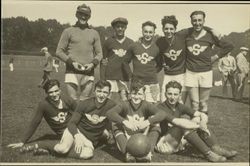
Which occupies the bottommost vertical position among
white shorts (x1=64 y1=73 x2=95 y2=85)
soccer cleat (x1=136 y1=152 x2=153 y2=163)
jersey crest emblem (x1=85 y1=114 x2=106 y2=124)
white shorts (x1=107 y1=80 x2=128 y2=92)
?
soccer cleat (x1=136 y1=152 x2=153 y2=163)

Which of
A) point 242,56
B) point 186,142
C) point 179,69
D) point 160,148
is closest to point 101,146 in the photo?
point 160,148

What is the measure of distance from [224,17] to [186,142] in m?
1.64

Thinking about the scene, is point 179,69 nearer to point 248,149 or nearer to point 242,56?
point 242,56

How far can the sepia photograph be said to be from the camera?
13.7 ft

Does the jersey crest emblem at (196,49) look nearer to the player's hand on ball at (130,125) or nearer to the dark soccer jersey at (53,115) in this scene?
the player's hand on ball at (130,125)

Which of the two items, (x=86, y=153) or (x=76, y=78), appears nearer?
(x=86, y=153)

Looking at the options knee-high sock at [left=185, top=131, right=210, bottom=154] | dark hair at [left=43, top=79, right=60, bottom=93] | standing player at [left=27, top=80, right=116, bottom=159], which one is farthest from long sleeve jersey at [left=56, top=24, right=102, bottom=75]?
knee-high sock at [left=185, top=131, right=210, bottom=154]

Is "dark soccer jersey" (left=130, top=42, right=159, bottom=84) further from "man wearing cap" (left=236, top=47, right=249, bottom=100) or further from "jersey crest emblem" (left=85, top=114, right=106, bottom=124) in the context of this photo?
"man wearing cap" (left=236, top=47, right=249, bottom=100)

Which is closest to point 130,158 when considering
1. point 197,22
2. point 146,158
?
point 146,158

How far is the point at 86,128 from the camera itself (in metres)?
4.25

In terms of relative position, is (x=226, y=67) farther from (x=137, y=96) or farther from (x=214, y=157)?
(x=137, y=96)

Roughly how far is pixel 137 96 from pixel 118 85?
1.12 feet

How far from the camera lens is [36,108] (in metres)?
4.42

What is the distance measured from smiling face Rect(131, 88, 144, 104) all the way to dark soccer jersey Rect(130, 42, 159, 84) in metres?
0.22
